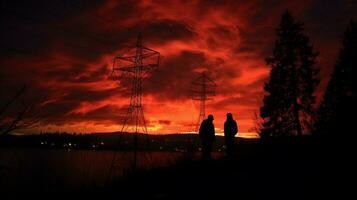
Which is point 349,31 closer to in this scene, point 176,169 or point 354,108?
point 354,108

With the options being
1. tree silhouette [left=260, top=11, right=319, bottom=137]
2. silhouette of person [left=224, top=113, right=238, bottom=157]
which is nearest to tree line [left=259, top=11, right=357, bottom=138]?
tree silhouette [left=260, top=11, right=319, bottom=137]

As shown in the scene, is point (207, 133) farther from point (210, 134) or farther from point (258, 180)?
Answer: point (258, 180)

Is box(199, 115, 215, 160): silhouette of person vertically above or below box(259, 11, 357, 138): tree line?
below

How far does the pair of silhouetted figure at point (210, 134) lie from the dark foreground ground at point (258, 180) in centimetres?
200

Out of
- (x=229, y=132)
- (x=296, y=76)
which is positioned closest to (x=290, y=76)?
(x=296, y=76)

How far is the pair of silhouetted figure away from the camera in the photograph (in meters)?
14.6

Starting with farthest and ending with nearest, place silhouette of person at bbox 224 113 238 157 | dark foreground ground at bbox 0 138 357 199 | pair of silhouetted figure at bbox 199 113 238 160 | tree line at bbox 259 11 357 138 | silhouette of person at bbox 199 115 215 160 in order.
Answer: tree line at bbox 259 11 357 138
silhouette of person at bbox 224 113 238 157
silhouette of person at bbox 199 115 215 160
pair of silhouetted figure at bbox 199 113 238 160
dark foreground ground at bbox 0 138 357 199

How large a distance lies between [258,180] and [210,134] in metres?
7.09

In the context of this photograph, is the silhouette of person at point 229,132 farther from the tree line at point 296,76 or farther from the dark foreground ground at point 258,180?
the tree line at point 296,76

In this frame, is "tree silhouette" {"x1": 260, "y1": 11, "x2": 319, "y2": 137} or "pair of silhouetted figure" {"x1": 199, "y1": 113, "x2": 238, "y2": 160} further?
"tree silhouette" {"x1": 260, "y1": 11, "x2": 319, "y2": 137}

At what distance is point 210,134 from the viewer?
49.0ft

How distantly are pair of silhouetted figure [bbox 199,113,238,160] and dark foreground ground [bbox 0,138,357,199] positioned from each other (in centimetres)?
200

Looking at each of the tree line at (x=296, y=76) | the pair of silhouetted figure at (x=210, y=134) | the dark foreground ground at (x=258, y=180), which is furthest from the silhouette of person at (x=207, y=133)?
the tree line at (x=296, y=76)

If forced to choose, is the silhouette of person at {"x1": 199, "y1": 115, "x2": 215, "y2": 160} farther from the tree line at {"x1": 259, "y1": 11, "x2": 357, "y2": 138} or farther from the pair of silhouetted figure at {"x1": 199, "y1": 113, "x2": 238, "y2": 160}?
the tree line at {"x1": 259, "y1": 11, "x2": 357, "y2": 138}
